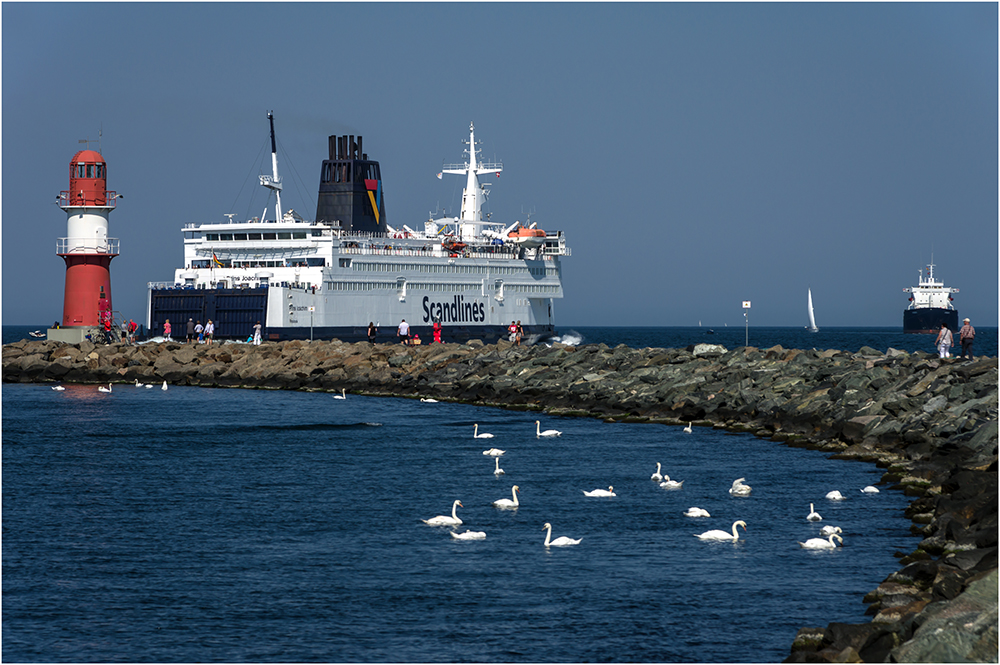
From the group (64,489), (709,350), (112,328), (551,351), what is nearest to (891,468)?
(64,489)

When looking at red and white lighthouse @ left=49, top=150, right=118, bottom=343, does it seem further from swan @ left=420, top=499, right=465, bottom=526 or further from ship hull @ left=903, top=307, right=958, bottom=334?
ship hull @ left=903, top=307, right=958, bottom=334

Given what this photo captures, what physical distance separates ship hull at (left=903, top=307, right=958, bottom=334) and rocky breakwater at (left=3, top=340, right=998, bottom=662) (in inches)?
3367

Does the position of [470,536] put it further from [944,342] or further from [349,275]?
[349,275]

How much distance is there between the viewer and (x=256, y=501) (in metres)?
19.7

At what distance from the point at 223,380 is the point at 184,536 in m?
31.9

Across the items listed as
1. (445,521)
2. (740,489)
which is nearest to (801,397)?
(740,489)

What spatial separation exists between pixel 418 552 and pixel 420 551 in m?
0.07

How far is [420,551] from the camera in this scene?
15680 mm

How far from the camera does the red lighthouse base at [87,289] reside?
5588cm

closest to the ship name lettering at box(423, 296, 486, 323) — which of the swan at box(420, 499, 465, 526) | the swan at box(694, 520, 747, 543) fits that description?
the swan at box(420, 499, 465, 526)

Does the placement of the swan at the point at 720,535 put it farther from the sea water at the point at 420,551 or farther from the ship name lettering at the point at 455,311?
the ship name lettering at the point at 455,311

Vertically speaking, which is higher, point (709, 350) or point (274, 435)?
point (709, 350)

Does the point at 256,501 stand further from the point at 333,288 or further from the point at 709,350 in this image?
the point at 333,288

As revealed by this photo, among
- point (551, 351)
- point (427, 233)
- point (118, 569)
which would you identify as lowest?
point (118, 569)
